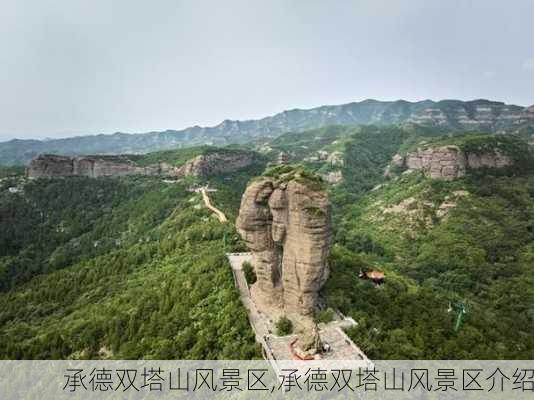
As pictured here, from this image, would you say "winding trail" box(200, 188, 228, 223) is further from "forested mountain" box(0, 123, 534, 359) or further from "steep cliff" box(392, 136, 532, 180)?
"steep cliff" box(392, 136, 532, 180)

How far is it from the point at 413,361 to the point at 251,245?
15.9 metres

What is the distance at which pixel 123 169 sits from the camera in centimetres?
13550

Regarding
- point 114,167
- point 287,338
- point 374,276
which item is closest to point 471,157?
point 374,276

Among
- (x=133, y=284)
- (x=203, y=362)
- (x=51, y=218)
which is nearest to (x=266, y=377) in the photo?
(x=203, y=362)

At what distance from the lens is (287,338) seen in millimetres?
27281

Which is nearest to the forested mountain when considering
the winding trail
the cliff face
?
the winding trail

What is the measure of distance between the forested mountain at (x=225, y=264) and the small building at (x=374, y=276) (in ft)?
3.75

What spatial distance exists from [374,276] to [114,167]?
119 m

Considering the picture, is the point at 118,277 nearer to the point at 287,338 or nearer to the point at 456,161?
the point at 287,338

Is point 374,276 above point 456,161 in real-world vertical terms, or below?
below

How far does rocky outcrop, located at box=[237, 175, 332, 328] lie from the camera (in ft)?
94.3

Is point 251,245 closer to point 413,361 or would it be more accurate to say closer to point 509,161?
point 413,361

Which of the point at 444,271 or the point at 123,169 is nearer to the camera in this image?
the point at 444,271

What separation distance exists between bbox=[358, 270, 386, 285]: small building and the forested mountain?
1.14 meters
